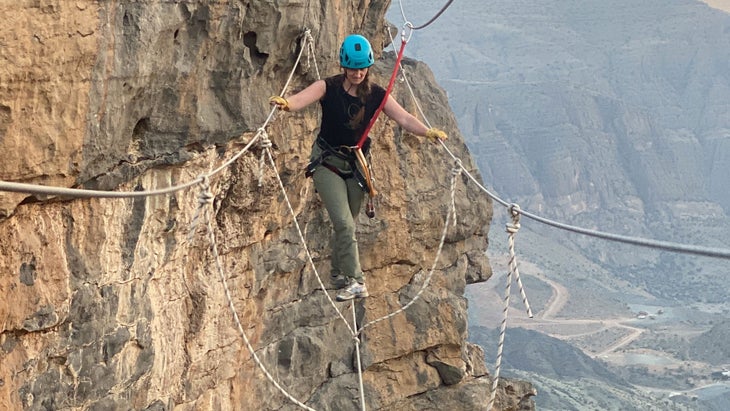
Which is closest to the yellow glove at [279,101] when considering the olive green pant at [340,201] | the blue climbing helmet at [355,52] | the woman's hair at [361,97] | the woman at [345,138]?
the woman at [345,138]

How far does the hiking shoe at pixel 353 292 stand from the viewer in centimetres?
1175

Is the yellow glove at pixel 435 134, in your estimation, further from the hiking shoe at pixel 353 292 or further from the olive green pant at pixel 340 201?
the hiking shoe at pixel 353 292

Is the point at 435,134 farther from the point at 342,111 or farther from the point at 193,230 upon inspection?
the point at 193,230

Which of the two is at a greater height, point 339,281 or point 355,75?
point 355,75

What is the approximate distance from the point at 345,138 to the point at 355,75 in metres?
0.81

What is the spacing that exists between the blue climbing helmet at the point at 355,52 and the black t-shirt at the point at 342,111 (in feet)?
1.71

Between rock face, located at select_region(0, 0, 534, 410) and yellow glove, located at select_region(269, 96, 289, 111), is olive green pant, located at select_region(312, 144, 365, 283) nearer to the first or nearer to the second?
rock face, located at select_region(0, 0, 534, 410)

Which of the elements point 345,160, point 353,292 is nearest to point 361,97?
point 345,160

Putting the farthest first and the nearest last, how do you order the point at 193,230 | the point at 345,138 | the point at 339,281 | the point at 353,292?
the point at 339,281, the point at 353,292, the point at 345,138, the point at 193,230

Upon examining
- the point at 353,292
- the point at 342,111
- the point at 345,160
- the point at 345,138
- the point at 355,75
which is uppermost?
the point at 355,75

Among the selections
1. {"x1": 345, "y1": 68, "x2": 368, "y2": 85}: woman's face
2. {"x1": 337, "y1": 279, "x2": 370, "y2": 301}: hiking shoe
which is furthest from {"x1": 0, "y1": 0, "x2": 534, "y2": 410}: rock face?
{"x1": 345, "y1": 68, "x2": 368, "y2": 85}: woman's face

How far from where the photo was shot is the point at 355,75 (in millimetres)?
11117

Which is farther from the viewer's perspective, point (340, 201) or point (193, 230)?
point (340, 201)

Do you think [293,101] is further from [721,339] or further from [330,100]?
[721,339]
